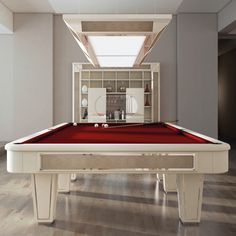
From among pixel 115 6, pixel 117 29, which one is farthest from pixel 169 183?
pixel 115 6

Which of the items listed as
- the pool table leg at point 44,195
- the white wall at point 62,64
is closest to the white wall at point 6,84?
the white wall at point 62,64

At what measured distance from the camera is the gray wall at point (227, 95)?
10836mm

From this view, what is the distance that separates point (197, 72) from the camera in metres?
7.91

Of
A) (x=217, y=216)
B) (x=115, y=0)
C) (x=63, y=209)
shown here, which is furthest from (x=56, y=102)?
(x=217, y=216)

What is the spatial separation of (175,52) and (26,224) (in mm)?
5775

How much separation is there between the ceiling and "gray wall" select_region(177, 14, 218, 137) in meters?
0.33

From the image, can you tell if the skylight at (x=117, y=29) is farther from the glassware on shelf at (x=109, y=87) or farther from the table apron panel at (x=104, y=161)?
the glassware on shelf at (x=109, y=87)

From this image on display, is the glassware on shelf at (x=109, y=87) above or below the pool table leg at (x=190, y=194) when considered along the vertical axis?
above

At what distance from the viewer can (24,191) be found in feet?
13.9

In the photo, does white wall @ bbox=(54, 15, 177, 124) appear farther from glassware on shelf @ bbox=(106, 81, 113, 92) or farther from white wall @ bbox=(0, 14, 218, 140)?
glassware on shelf @ bbox=(106, 81, 113, 92)

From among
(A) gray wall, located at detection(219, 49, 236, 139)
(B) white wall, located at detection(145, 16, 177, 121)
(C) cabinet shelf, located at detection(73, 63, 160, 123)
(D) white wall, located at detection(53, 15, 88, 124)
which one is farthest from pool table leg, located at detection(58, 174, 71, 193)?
(A) gray wall, located at detection(219, 49, 236, 139)

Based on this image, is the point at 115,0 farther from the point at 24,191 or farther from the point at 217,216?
the point at 217,216

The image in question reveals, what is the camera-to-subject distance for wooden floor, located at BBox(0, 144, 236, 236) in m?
2.88

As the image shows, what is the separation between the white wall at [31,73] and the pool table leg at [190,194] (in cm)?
530
